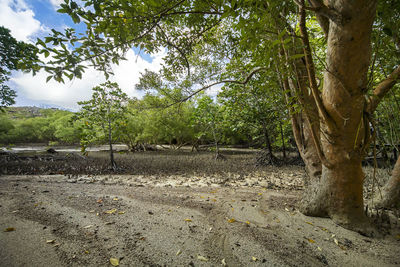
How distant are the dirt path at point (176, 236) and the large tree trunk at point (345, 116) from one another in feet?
0.92

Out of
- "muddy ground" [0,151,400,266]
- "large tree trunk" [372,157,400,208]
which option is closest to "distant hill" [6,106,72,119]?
"muddy ground" [0,151,400,266]

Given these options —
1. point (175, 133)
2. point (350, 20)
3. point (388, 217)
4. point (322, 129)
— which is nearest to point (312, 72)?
point (350, 20)

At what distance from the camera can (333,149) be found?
2.02m

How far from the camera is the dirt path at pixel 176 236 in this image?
5.41 ft

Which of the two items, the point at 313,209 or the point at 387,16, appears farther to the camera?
the point at 313,209

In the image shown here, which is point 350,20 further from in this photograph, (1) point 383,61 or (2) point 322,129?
(1) point 383,61

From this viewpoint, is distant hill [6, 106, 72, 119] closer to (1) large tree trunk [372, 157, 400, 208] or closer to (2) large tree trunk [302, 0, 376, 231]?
(2) large tree trunk [302, 0, 376, 231]

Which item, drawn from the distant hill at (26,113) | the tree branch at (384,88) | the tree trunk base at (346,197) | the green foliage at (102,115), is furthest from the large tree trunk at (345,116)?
the distant hill at (26,113)

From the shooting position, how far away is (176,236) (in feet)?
6.63

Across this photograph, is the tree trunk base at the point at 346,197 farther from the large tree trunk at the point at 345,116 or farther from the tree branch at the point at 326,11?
the tree branch at the point at 326,11

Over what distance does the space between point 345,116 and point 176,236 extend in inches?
95.0

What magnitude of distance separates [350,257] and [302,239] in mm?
430

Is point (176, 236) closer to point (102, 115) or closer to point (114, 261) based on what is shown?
point (114, 261)

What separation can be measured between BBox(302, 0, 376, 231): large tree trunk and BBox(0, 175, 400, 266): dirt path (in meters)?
0.28
